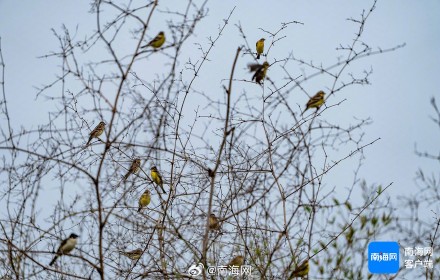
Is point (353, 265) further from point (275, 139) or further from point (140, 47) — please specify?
point (140, 47)

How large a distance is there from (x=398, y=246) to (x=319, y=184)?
83 centimetres

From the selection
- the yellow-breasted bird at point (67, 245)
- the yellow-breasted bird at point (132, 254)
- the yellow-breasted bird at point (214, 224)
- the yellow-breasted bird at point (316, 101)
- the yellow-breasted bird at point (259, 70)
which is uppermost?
the yellow-breasted bird at point (259, 70)

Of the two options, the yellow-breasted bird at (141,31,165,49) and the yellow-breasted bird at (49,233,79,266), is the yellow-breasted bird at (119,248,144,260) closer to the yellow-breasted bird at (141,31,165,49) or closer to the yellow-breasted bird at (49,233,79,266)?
the yellow-breasted bird at (49,233,79,266)

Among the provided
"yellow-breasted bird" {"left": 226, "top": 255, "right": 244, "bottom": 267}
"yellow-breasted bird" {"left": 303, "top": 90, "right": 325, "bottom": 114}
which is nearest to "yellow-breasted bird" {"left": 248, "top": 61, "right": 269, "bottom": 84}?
"yellow-breasted bird" {"left": 303, "top": 90, "right": 325, "bottom": 114}

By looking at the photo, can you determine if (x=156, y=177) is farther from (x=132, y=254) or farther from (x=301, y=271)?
(x=301, y=271)

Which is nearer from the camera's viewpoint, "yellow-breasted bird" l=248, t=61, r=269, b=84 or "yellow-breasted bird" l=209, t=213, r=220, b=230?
"yellow-breasted bird" l=209, t=213, r=220, b=230

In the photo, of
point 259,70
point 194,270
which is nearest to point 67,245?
point 194,270

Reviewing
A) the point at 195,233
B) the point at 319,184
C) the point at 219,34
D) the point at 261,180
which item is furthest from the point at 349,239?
the point at 219,34

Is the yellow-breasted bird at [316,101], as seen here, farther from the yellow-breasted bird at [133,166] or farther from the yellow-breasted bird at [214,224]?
the yellow-breasted bird at [133,166]

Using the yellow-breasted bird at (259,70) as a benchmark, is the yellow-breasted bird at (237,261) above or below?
below

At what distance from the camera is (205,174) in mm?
5215

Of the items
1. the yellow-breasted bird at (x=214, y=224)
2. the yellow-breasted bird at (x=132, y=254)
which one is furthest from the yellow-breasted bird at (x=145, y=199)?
the yellow-breasted bird at (x=214, y=224)

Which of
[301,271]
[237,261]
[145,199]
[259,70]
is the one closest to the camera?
[301,271]

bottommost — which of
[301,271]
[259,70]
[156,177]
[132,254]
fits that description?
[301,271]
